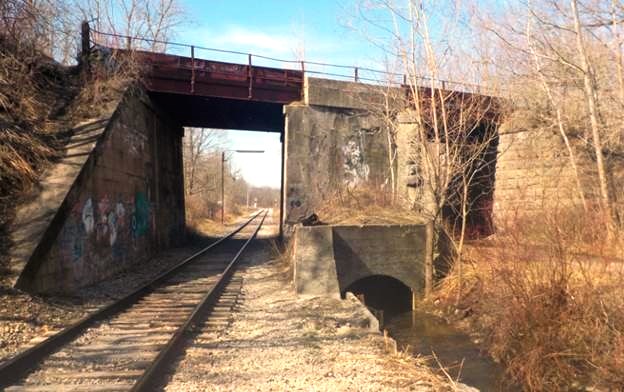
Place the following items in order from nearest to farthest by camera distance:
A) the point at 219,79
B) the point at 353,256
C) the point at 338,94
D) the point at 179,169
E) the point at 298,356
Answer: the point at 298,356 < the point at 353,256 < the point at 219,79 < the point at 338,94 < the point at 179,169

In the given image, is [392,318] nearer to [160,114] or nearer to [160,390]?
[160,390]

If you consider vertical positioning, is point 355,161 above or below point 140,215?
above

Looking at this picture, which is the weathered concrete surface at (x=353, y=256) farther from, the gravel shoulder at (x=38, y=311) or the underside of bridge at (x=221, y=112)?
the underside of bridge at (x=221, y=112)

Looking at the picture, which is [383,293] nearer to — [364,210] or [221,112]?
[364,210]

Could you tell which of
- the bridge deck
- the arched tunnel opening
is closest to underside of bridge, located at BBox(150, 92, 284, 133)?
the bridge deck

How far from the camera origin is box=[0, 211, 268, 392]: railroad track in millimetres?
4918

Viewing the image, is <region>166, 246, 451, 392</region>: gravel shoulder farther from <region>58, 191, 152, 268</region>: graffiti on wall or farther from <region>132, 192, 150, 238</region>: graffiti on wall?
<region>132, 192, 150, 238</region>: graffiti on wall

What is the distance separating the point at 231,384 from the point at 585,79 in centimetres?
1181

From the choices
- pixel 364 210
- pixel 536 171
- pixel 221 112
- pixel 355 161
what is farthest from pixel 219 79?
pixel 536 171

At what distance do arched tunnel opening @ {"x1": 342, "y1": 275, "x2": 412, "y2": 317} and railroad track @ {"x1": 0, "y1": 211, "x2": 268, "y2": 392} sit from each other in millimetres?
3962

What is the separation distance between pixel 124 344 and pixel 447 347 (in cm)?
546

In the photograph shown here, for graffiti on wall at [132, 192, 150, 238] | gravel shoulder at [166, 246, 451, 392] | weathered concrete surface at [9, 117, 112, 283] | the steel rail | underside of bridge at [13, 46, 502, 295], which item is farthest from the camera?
graffiti on wall at [132, 192, 150, 238]

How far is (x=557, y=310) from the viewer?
6.62 metres

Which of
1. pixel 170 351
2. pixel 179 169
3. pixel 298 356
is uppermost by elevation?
pixel 179 169
